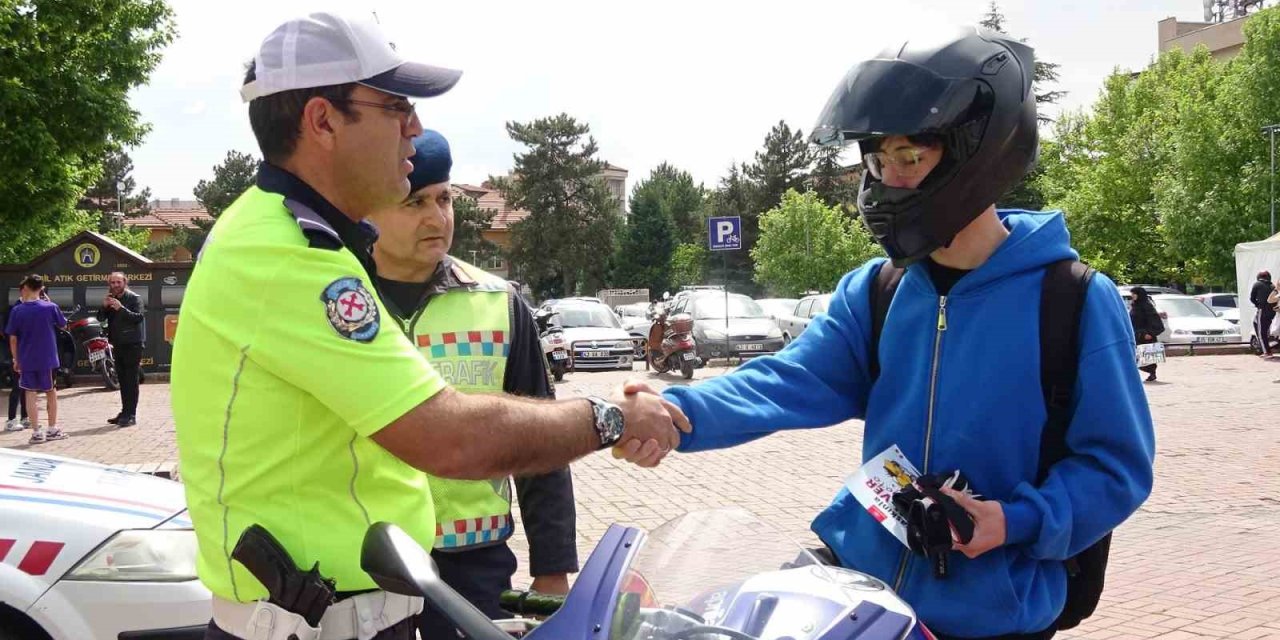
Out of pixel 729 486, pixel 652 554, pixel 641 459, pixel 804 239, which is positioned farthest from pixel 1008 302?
pixel 804 239

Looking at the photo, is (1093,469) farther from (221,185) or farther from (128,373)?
(221,185)

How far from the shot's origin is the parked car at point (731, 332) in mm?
22938

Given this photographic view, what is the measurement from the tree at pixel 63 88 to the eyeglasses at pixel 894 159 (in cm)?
1920

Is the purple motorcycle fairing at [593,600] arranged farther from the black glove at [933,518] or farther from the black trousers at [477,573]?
the black trousers at [477,573]

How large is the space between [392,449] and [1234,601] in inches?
222

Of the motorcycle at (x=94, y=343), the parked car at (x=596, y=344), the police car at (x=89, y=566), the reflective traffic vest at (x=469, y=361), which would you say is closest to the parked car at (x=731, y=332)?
the parked car at (x=596, y=344)

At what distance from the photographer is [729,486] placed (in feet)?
31.3

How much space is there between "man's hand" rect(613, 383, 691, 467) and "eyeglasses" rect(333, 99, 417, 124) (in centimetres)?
69

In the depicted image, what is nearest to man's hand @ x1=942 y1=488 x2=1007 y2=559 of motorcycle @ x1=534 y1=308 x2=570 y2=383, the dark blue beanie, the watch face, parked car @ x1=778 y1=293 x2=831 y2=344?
the watch face

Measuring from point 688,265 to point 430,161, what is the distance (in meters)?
80.5

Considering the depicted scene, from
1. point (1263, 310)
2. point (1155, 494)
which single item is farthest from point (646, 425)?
point (1263, 310)

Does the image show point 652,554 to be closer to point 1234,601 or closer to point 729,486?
point 1234,601

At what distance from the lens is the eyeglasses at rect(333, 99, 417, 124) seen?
204cm

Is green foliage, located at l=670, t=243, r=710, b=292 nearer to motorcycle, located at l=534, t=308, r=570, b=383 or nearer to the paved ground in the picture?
motorcycle, located at l=534, t=308, r=570, b=383
